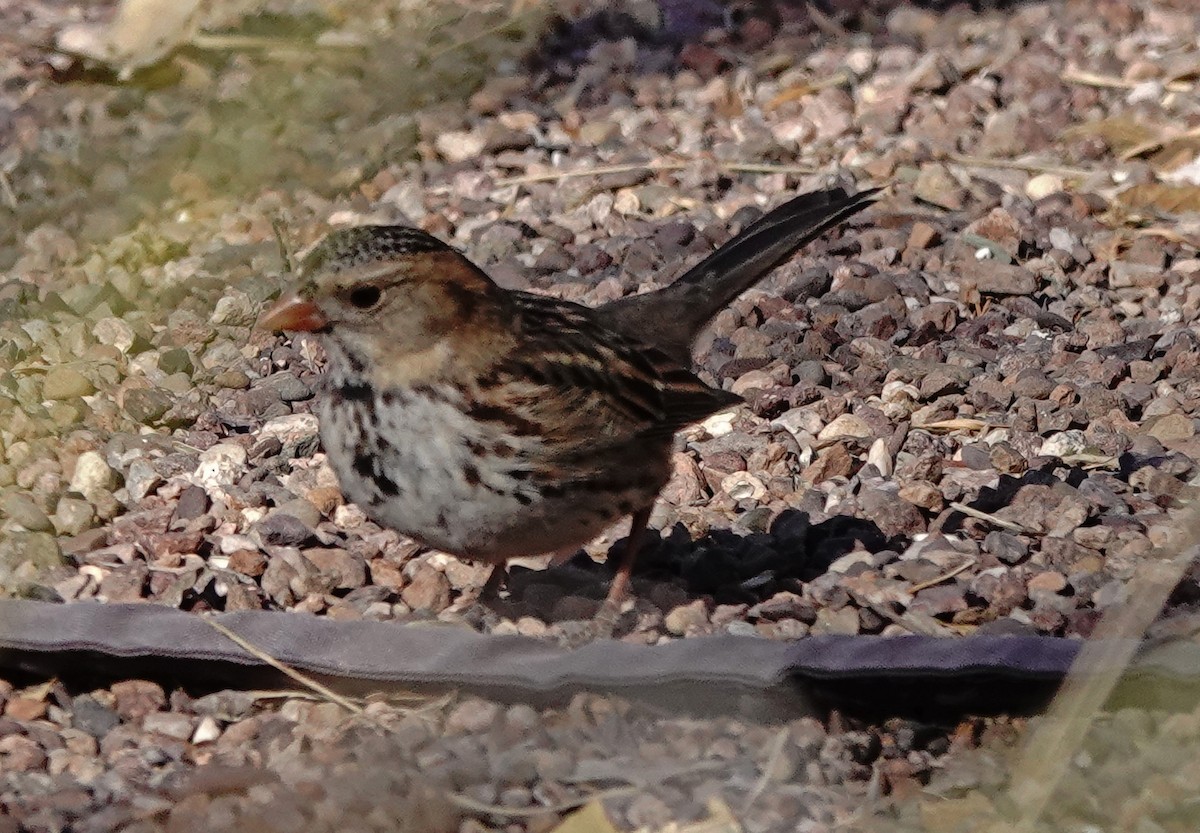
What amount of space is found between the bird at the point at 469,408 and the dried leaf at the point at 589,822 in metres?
0.81

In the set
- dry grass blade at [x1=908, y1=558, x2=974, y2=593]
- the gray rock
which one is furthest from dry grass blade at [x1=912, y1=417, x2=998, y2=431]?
the gray rock

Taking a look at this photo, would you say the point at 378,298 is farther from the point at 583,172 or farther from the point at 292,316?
the point at 583,172

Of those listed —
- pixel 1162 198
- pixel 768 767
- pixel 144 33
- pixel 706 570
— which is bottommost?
pixel 706 570

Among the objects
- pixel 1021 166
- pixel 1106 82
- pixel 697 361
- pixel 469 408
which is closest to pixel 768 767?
pixel 469 408

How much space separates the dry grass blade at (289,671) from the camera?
4230 mm

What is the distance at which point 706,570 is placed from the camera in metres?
4.83

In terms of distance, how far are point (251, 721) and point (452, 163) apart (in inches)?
126

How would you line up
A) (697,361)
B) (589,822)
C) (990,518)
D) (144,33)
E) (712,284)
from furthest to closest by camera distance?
(144,33) < (697,361) < (712,284) < (990,518) < (589,822)

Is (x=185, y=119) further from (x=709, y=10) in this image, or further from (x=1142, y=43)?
(x=1142, y=43)

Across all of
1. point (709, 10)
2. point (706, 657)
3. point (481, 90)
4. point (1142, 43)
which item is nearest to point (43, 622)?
point (706, 657)

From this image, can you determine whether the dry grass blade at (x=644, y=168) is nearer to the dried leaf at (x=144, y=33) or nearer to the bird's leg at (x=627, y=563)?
the dried leaf at (x=144, y=33)

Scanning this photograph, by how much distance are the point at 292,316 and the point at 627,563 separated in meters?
1.05

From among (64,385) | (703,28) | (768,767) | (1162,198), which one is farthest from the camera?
(703,28)

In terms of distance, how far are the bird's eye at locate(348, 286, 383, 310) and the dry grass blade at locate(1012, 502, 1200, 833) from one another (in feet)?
5.69
